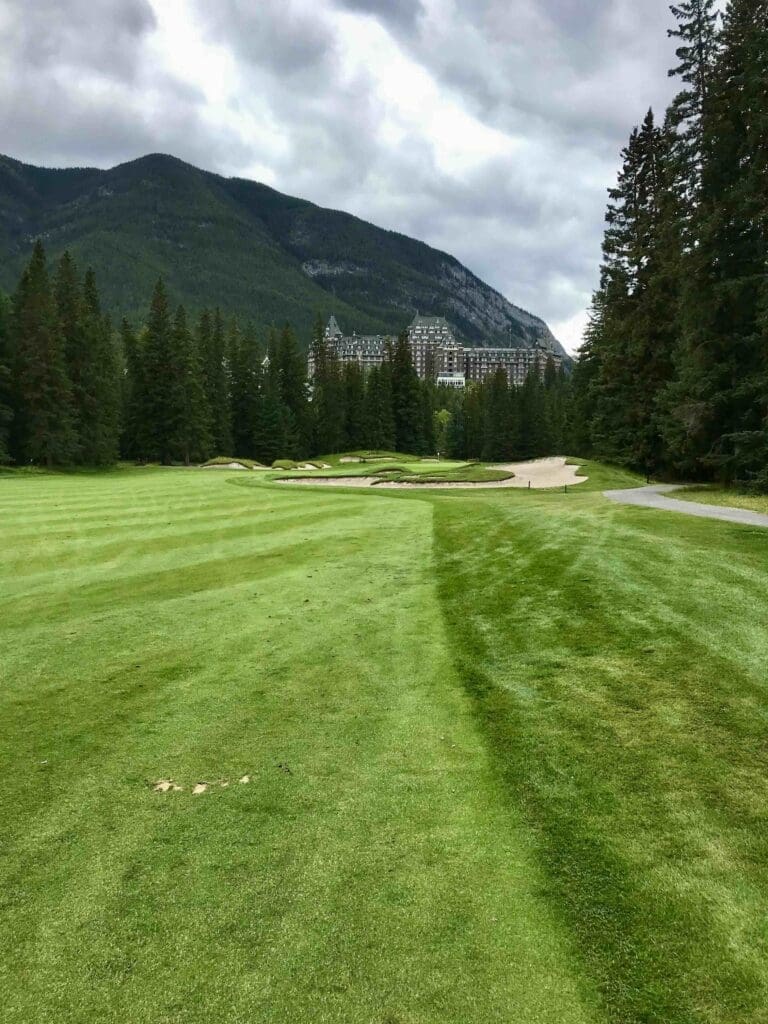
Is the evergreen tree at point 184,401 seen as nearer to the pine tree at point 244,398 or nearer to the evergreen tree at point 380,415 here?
the pine tree at point 244,398

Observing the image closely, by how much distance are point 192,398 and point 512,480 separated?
138ft

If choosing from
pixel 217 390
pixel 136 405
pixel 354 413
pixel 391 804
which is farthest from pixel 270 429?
pixel 391 804

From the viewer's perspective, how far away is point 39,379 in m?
50.8

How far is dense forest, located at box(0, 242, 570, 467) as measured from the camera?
51.5 metres

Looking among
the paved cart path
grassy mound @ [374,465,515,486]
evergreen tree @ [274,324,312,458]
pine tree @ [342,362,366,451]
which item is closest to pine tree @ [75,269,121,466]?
grassy mound @ [374,465,515,486]

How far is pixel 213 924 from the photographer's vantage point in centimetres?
324

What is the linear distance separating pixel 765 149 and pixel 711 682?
25028mm

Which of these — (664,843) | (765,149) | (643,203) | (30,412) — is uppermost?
(643,203)

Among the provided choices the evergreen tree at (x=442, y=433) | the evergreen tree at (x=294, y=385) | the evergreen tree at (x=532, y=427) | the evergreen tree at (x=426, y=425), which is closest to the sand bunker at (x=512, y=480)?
the evergreen tree at (x=294, y=385)

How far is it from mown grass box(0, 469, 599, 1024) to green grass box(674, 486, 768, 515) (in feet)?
46.2

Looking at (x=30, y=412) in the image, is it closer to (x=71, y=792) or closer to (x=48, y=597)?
(x=48, y=597)

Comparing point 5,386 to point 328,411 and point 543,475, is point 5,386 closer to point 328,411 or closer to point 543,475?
point 328,411

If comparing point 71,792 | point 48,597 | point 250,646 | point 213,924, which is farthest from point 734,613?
point 48,597

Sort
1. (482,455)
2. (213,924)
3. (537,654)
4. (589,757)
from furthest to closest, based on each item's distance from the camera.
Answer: (482,455)
(537,654)
(589,757)
(213,924)
